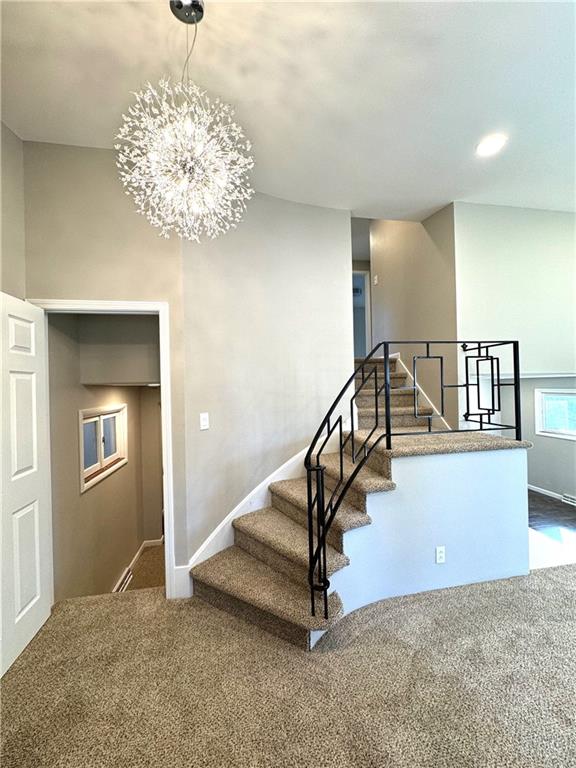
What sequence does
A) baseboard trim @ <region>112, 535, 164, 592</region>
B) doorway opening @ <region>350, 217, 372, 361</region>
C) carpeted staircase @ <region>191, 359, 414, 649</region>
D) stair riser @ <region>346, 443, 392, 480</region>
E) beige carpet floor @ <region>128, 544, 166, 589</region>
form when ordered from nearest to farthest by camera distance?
carpeted staircase @ <region>191, 359, 414, 649</region>, stair riser @ <region>346, 443, 392, 480</region>, baseboard trim @ <region>112, 535, 164, 592</region>, beige carpet floor @ <region>128, 544, 166, 589</region>, doorway opening @ <region>350, 217, 372, 361</region>

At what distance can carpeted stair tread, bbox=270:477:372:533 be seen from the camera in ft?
7.68

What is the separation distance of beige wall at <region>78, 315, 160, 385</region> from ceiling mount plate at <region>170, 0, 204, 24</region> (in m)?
2.05

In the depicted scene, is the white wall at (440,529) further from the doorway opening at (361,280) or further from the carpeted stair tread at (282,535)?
the doorway opening at (361,280)

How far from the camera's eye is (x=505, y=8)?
1.66 meters

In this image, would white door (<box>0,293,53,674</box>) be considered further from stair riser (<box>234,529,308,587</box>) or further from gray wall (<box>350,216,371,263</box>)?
gray wall (<box>350,216,371,263</box>)

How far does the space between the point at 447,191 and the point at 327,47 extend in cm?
203

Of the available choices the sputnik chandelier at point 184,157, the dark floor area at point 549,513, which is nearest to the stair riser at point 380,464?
the sputnik chandelier at point 184,157

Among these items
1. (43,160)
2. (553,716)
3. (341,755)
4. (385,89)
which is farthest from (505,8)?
(341,755)

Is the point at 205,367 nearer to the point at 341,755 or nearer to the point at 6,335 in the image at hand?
the point at 6,335

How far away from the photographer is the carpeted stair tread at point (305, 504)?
234 centimetres

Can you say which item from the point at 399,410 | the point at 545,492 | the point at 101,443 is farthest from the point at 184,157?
the point at 545,492

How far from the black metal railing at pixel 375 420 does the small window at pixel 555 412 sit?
172 cm

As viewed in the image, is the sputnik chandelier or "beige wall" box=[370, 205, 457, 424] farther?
"beige wall" box=[370, 205, 457, 424]

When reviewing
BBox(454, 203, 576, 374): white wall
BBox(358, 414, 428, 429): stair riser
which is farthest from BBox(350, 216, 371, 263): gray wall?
BBox(358, 414, 428, 429): stair riser
